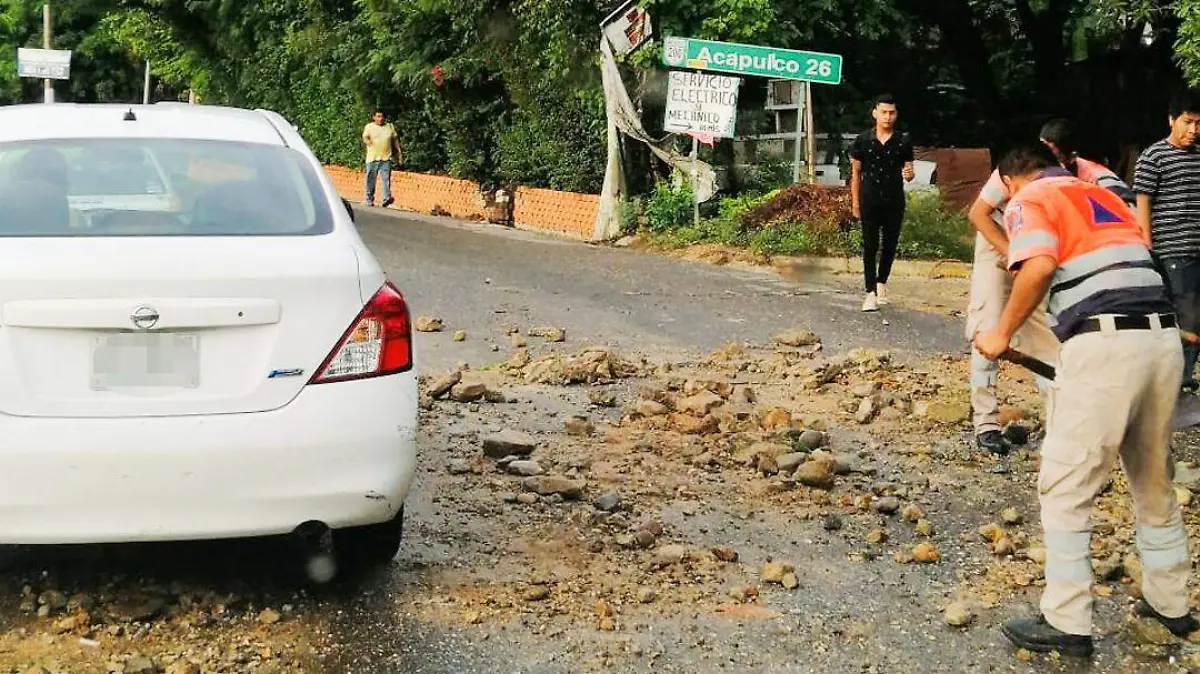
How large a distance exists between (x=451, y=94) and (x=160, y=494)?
18.8m

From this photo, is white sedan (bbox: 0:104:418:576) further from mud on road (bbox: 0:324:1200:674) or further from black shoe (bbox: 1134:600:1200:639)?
black shoe (bbox: 1134:600:1200:639)

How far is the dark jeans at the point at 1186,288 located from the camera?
7.11 metres

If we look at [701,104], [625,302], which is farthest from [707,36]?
[625,302]

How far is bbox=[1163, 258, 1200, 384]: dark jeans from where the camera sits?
711 cm

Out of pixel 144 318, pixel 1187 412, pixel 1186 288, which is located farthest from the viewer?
pixel 1187 412

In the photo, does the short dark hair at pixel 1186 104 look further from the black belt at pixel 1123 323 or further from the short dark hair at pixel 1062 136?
the black belt at pixel 1123 323

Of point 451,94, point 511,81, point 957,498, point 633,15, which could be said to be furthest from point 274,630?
point 451,94

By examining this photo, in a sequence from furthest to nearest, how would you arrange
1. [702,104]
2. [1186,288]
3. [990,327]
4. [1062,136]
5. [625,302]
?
1. [702,104]
2. [625,302]
3. [1186,288]
4. [990,327]
5. [1062,136]

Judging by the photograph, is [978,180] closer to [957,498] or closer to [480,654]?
[957,498]

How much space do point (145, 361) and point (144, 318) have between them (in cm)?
13

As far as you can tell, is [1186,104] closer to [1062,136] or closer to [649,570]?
[1062,136]

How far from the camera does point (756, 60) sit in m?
14.9

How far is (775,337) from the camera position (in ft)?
32.7

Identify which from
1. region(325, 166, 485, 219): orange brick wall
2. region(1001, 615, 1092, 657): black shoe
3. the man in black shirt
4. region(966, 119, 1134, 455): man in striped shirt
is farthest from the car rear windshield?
region(325, 166, 485, 219): orange brick wall
